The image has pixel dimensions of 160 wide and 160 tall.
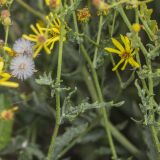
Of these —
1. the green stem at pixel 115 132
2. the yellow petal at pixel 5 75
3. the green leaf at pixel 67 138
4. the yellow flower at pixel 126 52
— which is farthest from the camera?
the green stem at pixel 115 132

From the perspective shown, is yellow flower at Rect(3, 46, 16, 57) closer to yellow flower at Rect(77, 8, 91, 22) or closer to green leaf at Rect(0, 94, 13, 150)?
yellow flower at Rect(77, 8, 91, 22)

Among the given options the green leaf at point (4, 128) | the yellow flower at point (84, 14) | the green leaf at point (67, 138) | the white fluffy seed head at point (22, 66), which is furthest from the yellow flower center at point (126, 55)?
the green leaf at point (4, 128)

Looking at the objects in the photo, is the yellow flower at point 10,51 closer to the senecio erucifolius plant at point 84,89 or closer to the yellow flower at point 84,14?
the senecio erucifolius plant at point 84,89

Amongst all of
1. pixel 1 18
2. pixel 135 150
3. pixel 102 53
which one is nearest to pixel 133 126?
pixel 135 150

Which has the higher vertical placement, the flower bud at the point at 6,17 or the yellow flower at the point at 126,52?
the flower bud at the point at 6,17

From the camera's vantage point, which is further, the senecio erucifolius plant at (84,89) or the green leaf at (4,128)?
the green leaf at (4,128)

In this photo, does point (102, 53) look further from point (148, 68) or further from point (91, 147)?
point (91, 147)

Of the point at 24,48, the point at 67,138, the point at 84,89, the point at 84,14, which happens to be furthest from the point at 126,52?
the point at 84,89

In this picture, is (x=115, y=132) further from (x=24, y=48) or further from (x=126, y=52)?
(x=24, y=48)

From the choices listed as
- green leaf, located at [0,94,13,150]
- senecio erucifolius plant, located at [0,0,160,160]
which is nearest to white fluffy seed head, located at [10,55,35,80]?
senecio erucifolius plant, located at [0,0,160,160]
